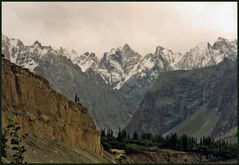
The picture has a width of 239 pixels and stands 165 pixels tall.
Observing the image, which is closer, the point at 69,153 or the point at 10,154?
the point at 10,154

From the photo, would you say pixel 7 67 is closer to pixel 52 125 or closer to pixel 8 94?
pixel 8 94

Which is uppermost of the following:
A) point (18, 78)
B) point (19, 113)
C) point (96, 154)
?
point (18, 78)

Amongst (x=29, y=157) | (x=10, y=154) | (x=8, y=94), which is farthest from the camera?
(x=8, y=94)

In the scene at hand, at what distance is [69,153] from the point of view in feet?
558

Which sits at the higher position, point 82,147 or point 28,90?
point 28,90

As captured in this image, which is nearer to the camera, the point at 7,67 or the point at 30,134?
the point at 30,134

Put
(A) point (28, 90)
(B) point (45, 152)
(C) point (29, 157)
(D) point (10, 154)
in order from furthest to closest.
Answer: (A) point (28, 90)
(B) point (45, 152)
(C) point (29, 157)
(D) point (10, 154)

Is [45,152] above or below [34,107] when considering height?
below

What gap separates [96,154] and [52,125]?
1926 centimetres

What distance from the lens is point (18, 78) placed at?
636 ft

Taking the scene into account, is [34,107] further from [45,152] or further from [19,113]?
[45,152]

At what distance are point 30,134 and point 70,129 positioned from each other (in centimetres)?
3018

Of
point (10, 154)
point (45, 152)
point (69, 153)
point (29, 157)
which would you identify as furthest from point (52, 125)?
point (10, 154)

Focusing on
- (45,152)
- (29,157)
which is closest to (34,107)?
(45,152)
